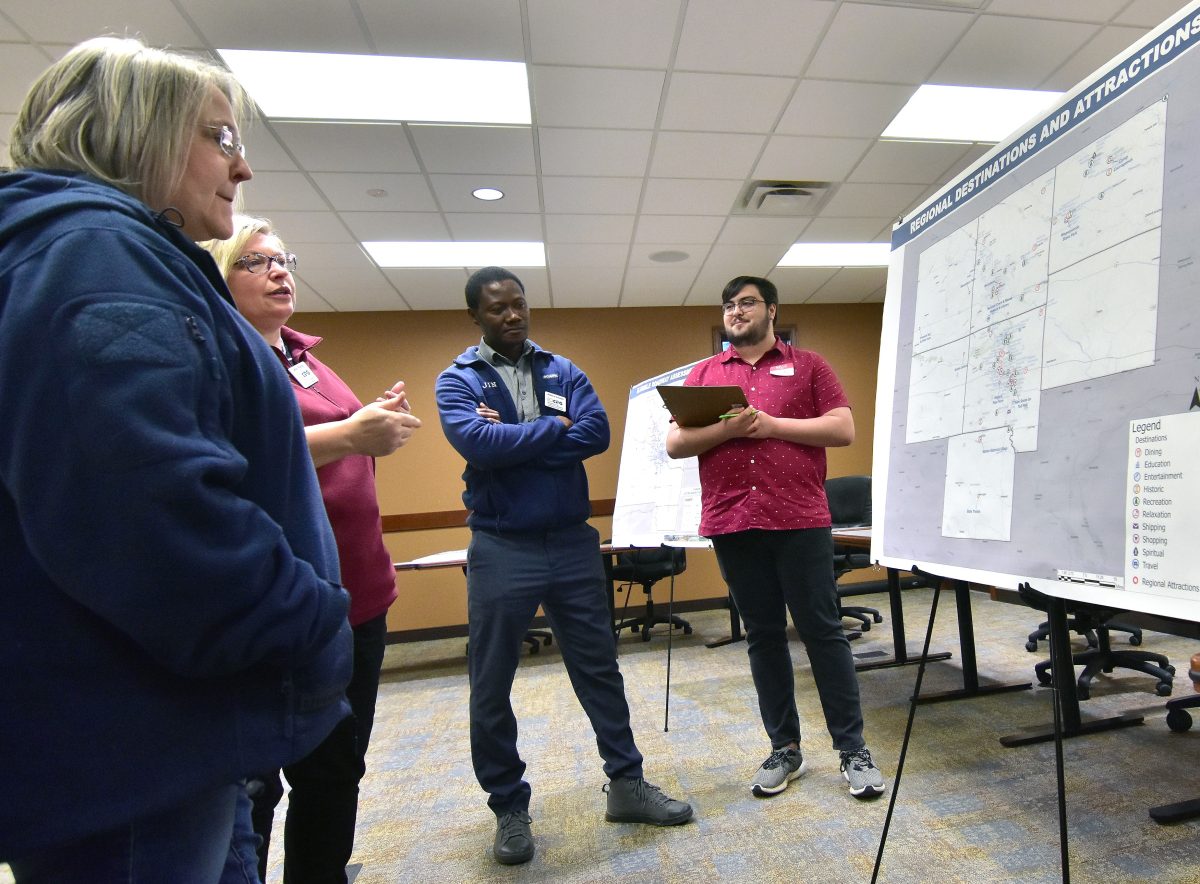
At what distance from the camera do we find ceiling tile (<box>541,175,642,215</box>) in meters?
3.60

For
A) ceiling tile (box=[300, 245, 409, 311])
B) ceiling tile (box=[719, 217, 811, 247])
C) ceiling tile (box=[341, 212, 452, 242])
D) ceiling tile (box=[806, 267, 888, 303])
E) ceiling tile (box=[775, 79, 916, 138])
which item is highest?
ceiling tile (box=[775, 79, 916, 138])

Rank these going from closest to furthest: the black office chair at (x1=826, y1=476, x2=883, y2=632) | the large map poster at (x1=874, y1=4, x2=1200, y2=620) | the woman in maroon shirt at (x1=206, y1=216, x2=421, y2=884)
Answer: the large map poster at (x1=874, y1=4, x2=1200, y2=620) → the woman in maroon shirt at (x1=206, y1=216, x2=421, y2=884) → the black office chair at (x1=826, y1=476, x2=883, y2=632)

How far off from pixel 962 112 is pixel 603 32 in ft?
6.62

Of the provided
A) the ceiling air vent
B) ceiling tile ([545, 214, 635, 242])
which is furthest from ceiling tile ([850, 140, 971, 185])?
ceiling tile ([545, 214, 635, 242])

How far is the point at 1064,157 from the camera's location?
1039mm

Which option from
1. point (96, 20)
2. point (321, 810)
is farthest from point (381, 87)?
point (321, 810)

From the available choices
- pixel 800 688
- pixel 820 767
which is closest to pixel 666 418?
pixel 800 688

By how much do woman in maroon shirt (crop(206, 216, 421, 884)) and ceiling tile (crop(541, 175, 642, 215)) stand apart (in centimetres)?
269

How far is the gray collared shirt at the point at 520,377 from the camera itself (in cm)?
178

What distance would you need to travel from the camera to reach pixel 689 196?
12.5 ft

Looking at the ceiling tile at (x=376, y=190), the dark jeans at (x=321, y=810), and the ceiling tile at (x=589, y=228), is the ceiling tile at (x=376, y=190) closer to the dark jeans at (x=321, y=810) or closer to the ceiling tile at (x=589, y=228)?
the ceiling tile at (x=589, y=228)

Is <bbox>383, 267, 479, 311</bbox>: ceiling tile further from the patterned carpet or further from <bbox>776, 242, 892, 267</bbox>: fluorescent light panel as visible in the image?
the patterned carpet

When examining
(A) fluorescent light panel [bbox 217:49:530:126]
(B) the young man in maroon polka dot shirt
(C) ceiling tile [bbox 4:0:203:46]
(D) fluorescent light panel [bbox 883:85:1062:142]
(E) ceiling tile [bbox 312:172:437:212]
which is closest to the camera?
(B) the young man in maroon polka dot shirt

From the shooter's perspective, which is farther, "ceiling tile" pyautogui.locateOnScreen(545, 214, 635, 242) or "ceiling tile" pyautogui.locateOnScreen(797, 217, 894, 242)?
"ceiling tile" pyautogui.locateOnScreen(797, 217, 894, 242)
